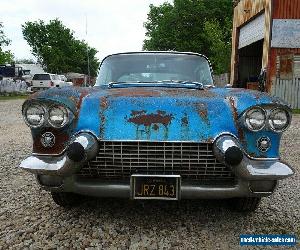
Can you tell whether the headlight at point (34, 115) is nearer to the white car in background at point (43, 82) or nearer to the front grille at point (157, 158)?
the front grille at point (157, 158)

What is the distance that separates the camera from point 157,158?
2777mm

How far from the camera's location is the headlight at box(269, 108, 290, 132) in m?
2.97

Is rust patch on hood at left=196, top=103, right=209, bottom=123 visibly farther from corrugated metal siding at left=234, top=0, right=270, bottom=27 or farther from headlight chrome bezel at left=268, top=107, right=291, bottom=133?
corrugated metal siding at left=234, top=0, right=270, bottom=27

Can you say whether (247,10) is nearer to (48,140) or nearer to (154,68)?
(154,68)

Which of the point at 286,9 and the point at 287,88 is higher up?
the point at 286,9

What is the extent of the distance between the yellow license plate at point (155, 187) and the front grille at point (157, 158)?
0.25 ft

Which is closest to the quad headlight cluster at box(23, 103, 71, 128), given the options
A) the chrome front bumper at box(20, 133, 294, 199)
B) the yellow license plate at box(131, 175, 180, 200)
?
the chrome front bumper at box(20, 133, 294, 199)

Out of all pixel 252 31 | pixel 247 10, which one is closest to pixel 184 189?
pixel 252 31

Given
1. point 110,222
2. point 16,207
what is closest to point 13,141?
point 16,207

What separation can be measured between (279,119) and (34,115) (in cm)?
188

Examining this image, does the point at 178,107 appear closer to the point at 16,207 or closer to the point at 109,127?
the point at 109,127

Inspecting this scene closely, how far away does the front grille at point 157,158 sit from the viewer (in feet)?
9.12

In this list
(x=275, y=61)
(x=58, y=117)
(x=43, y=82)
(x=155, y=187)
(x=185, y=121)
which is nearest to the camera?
(x=155, y=187)

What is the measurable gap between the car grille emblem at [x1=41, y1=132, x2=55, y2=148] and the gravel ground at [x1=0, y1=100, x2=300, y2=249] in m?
0.66
